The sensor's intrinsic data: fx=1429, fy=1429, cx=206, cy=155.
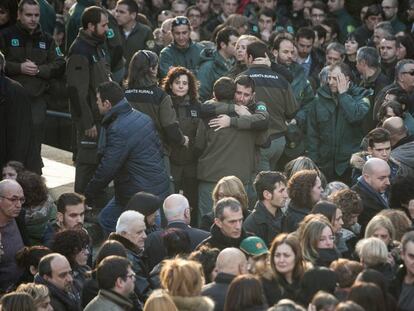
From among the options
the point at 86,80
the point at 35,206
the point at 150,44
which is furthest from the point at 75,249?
the point at 150,44

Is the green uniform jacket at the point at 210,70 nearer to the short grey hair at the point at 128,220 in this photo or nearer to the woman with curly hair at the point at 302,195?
the woman with curly hair at the point at 302,195

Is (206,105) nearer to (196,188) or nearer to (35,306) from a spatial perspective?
(196,188)

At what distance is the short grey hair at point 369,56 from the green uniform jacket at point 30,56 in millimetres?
3524

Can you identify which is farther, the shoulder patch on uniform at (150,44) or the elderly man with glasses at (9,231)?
the shoulder patch on uniform at (150,44)

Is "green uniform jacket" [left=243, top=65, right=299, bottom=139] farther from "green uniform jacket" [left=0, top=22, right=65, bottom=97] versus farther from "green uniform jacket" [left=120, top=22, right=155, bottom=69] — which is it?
"green uniform jacket" [left=120, top=22, right=155, bottom=69]

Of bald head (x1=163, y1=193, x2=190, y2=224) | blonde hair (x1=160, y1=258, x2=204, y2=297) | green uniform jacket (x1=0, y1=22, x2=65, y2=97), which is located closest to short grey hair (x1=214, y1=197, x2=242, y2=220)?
bald head (x1=163, y1=193, x2=190, y2=224)

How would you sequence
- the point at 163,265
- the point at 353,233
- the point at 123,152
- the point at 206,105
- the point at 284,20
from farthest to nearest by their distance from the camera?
1. the point at 284,20
2. the point at 206,105
3. the point at 123,152
4. the point at 353,233
5. the point at 163,265

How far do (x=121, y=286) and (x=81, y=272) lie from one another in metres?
1.32

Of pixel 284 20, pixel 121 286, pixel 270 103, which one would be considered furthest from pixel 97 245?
pixel 284 20

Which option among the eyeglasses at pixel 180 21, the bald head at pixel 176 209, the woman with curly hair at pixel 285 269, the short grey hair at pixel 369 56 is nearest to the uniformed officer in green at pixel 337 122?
the short grey hair at pixel 369 56

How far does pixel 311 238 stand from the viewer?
39.3 ft

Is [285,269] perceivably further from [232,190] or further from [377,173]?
[377,173]

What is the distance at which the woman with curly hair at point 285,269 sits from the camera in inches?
449

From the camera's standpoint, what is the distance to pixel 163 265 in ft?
38.8
